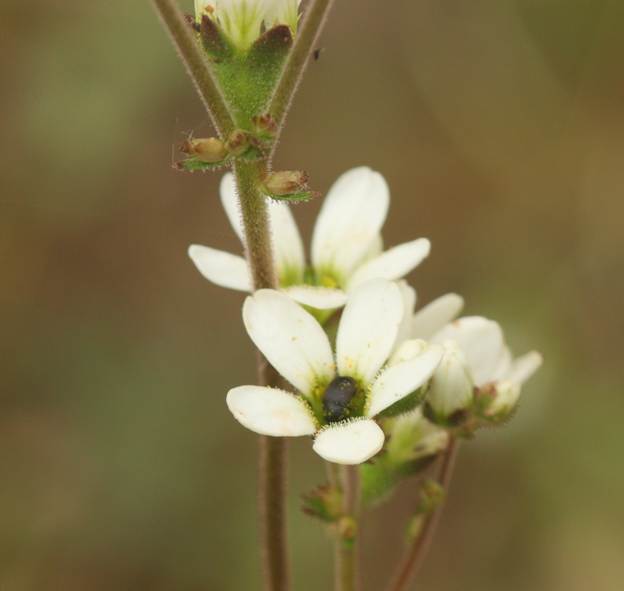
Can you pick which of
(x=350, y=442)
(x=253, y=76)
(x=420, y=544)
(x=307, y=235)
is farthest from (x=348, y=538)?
(x=307, y=235)

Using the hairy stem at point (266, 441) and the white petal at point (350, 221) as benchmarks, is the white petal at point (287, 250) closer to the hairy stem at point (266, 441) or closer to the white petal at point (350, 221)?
the white petal at point (350, 221)

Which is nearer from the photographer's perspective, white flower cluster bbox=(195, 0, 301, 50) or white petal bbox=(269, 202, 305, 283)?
white flower cluster bbox=(195, 0, 301, 50)

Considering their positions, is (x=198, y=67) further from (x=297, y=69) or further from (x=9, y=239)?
(x=9, y=239)

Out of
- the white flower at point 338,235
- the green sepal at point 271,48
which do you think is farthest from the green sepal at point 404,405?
the green sepal at point 271,48

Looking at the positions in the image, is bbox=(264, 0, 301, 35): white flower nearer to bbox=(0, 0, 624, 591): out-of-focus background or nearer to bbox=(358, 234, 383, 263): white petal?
bbox=(358, 234, 383, 263): white petal

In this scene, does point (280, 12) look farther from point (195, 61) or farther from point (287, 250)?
point (287, 250)

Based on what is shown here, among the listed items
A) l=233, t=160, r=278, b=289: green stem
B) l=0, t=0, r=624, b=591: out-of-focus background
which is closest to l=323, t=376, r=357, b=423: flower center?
l=233, t=160, r=278, b=289: green stem
